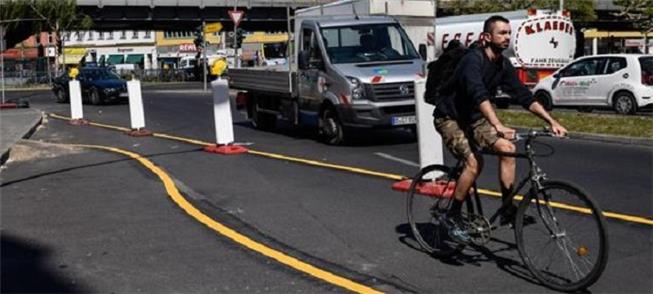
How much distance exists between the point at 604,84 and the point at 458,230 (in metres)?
16.2

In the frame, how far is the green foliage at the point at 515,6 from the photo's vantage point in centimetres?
4759

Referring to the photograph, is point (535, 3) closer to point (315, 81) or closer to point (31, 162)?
point (315, 81)

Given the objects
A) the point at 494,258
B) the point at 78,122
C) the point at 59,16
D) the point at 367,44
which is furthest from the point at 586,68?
the point at 59,16

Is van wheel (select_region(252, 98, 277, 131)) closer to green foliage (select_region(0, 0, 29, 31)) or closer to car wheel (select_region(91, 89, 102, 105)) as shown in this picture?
car wheel (select_region(91, 89, 102, 105))

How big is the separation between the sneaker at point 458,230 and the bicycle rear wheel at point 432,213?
98 millimetres

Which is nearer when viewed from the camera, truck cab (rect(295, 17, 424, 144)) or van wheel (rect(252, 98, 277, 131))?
truck cab (rect(295, 17, 424, 144))

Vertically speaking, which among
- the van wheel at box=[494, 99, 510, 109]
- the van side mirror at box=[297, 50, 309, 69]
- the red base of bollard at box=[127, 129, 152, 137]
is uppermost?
the van side mirror at box=[297, 50, 309, 69]

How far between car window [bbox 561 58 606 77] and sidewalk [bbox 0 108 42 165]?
1407cm

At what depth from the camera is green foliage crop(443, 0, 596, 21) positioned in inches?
1874

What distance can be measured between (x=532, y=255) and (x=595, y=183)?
15.4 feet

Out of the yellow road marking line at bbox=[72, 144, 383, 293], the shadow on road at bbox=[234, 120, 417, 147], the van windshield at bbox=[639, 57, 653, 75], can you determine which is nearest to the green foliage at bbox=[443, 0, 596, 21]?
the van windshield at bbox=[639, 57, 653, 75]

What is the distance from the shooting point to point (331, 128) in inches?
594

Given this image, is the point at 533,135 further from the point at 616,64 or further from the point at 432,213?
the point at 616,64

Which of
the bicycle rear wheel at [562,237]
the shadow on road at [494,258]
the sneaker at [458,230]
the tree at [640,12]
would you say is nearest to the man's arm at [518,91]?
the bicycle rear wheel at [562,237]
